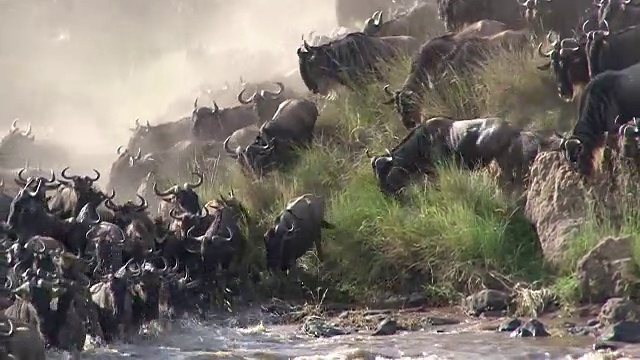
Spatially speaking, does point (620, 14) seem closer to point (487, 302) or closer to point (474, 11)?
point (474, 11)

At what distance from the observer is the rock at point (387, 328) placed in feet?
29.8

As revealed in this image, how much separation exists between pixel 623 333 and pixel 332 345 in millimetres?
2311

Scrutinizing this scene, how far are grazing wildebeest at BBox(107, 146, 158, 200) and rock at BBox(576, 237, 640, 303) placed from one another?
9849 millimetres

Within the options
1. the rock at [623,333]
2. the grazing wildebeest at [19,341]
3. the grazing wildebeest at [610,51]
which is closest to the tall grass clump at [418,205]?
the grazing wildebeest at [610,51]

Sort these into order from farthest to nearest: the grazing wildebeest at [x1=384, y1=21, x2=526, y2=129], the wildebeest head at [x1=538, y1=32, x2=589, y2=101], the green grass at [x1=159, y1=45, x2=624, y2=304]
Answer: the grazing wildebeest at [x1=384, y1=21, x2=526, y2=129] < the wildebeest head at [x1=538, y1=32, x2=589, y2=101] < the green grass at [x1=159, y1=45, x2=624, y2=304]

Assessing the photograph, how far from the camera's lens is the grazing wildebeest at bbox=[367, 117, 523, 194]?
37.0ft

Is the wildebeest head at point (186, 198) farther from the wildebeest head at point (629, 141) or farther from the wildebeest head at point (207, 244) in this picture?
the wildebeest head at point (629, 141)

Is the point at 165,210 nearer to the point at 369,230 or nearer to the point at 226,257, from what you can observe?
the point at 226,257

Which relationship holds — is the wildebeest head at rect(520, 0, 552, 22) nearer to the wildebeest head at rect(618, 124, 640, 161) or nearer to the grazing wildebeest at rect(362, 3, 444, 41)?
the wildebeest head at rect(618, 124, 640, 161)

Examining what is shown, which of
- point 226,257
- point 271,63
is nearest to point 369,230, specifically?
point 226,257

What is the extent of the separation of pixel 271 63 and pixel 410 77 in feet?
73.5

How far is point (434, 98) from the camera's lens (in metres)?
13.6

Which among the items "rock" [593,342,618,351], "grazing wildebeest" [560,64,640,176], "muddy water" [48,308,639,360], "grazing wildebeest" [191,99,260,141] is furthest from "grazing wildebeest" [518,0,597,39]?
"rock" [593,342,618,351]

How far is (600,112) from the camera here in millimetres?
10367
